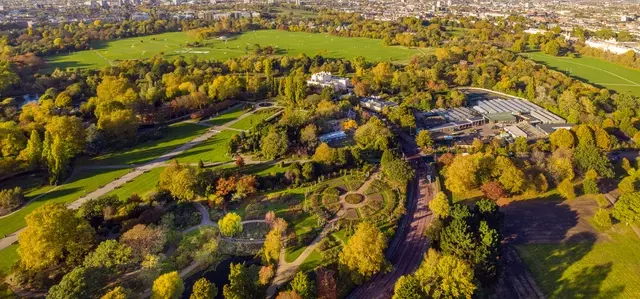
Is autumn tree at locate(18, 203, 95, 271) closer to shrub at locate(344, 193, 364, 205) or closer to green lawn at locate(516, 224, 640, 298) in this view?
shrub at locate(344, 193, 364, 205)

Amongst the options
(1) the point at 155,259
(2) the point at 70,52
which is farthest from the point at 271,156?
(2) the point at 70,52

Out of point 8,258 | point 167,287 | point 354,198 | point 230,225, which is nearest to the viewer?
point 167,287

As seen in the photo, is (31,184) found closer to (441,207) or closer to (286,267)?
(286,267)

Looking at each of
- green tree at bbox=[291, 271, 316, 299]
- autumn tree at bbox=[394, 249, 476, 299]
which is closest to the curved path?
autumn tree at bbox=[394, 249, 476, 299]

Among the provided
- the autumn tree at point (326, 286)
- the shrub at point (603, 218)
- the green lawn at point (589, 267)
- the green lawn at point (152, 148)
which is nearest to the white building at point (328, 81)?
the green lawn at point (152, 148)

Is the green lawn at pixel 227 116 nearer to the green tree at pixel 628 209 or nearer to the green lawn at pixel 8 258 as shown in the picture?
the green lawn at pixel 8 258

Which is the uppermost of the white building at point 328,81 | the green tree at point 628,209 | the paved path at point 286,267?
the white building at point 328,81

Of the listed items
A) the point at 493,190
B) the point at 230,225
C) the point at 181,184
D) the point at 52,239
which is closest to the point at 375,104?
the point at 493,190
